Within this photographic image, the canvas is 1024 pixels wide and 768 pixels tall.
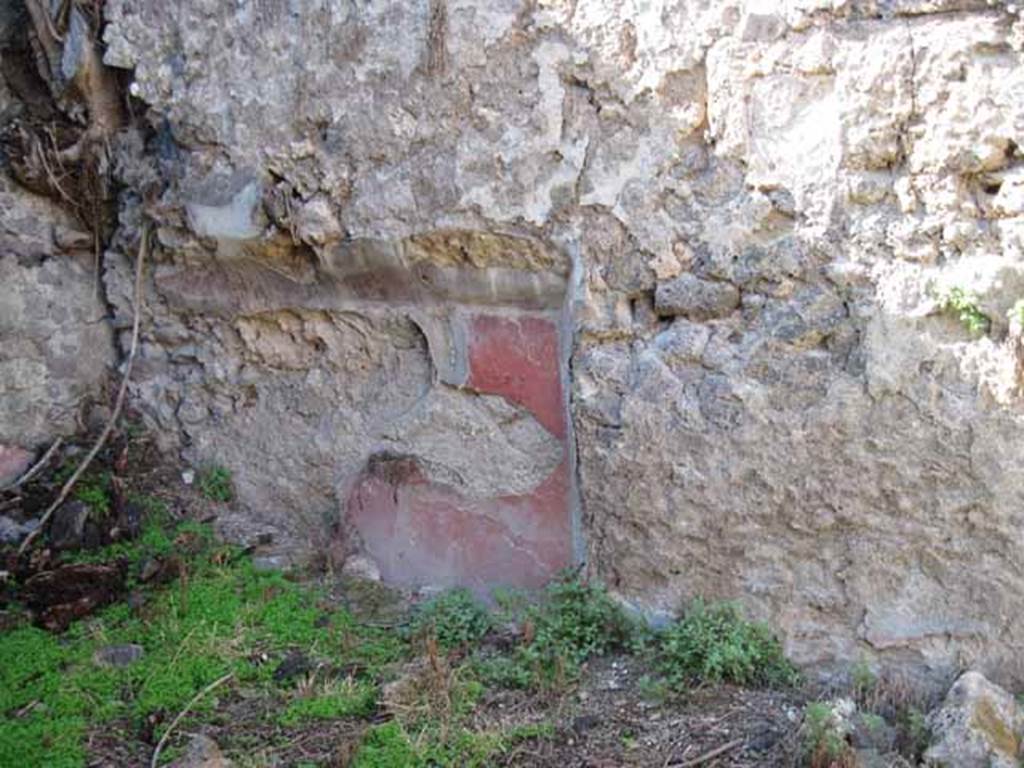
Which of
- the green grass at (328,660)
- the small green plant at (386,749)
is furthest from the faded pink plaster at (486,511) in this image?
the small green plant at (386,749)

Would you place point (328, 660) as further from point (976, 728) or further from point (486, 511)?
point (976, 728)

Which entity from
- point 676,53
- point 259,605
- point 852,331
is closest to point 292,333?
point 259,605

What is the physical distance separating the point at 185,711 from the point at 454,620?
0.75 meters

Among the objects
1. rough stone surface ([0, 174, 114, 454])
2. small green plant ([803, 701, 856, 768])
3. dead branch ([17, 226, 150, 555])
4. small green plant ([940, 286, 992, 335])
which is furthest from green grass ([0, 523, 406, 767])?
small green plant ([940, 286, 992, 335])

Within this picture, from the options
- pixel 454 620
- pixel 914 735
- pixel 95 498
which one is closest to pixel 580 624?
pixel 454 620

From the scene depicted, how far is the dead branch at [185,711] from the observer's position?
264 cm

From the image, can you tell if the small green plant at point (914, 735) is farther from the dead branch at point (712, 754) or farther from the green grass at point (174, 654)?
the green grass at point (174, 654)

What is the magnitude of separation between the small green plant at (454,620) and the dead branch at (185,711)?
52cm

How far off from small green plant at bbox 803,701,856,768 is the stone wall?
1.28 ft

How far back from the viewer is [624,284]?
118 inches

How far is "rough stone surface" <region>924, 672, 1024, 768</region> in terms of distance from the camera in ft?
8.07

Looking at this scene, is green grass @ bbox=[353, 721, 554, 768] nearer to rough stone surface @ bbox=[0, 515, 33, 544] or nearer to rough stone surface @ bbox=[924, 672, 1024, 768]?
rough stone surface @ bbox=[924, 672, 1024, 768]

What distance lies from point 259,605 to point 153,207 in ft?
4.24

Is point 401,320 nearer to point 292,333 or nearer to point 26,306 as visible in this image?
point 292,333
